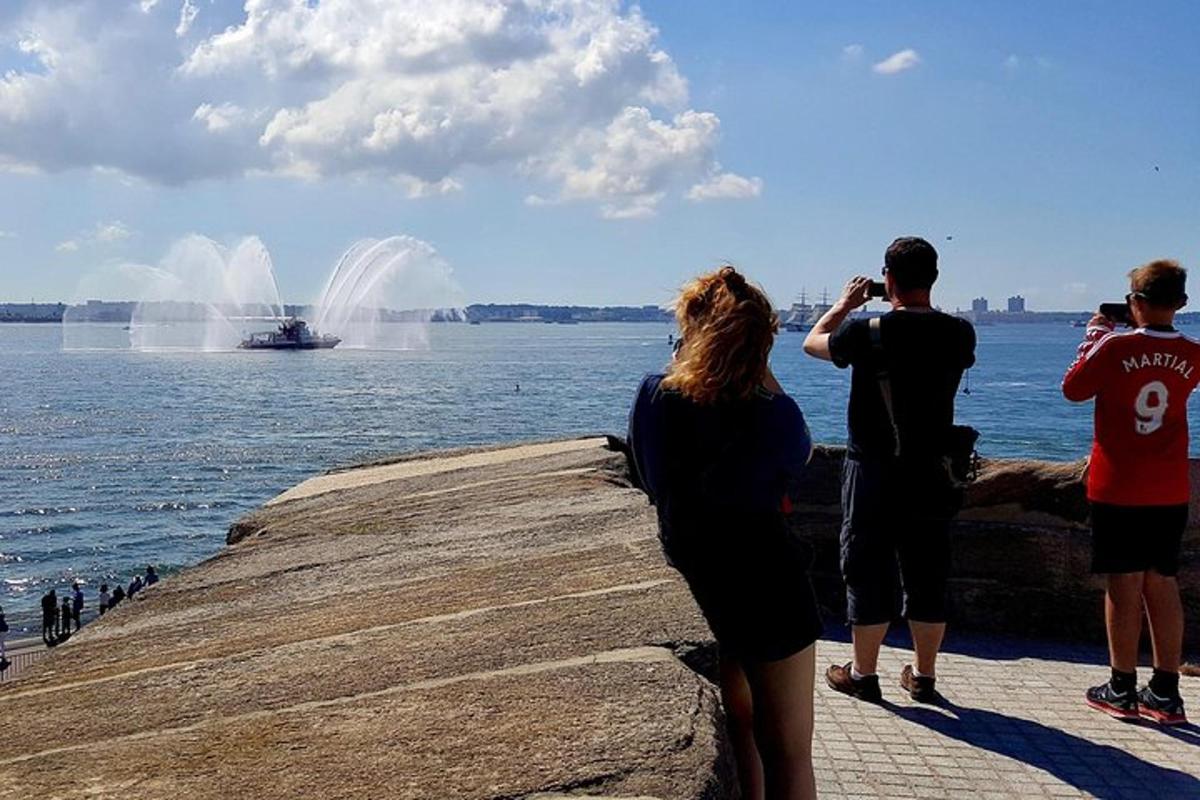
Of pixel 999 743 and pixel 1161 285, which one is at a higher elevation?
pixel 1161 285

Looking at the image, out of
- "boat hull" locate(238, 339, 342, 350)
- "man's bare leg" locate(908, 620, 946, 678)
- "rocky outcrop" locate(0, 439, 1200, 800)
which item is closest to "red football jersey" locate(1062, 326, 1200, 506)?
"man's bare leg" locate(908, 620, 946, 678)

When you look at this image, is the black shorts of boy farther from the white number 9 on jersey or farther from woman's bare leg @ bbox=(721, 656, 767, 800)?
woman's bare leg @ bbox=(721, 656, 767, 800)

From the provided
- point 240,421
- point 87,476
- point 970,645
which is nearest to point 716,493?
point 970,645

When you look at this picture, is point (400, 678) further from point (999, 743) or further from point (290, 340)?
point (290, 340)

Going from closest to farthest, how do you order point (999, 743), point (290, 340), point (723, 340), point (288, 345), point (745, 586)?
point (745, 586) < point (723, 340) < point (999, 743) < point (290, 340) < point (288, 345)

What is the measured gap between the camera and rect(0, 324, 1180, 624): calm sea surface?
3972 centimetres

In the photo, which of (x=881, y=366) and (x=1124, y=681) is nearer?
(x=881, y=366)

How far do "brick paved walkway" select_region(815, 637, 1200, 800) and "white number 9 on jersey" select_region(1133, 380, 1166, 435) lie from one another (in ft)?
3.93

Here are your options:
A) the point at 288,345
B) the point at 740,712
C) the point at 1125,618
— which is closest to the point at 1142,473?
the point at 1125,618

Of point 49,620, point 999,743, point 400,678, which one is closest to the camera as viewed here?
point 400,678

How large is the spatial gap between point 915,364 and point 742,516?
2.06m

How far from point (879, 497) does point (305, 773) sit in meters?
3.58

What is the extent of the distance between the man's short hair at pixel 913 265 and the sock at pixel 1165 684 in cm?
185

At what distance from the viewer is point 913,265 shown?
15.6 feet
